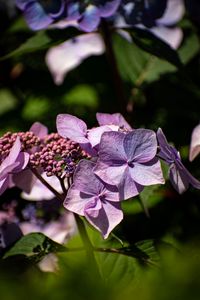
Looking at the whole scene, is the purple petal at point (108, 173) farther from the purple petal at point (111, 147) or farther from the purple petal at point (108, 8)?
the purple petal at point (108, 8)

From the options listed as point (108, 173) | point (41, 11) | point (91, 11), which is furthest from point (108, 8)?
point (108, 173)

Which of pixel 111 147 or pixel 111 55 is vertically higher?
pixel 111 147

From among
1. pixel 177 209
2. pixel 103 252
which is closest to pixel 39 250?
pixel 103 252

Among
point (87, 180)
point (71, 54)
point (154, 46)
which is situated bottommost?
point (71, 54)

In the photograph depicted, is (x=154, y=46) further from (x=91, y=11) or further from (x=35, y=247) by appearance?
(x=35, y=247)

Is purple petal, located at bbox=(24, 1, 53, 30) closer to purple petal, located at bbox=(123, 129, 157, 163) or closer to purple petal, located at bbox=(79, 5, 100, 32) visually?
purple petal, located at bbox=(79, 5, 100, 32)
